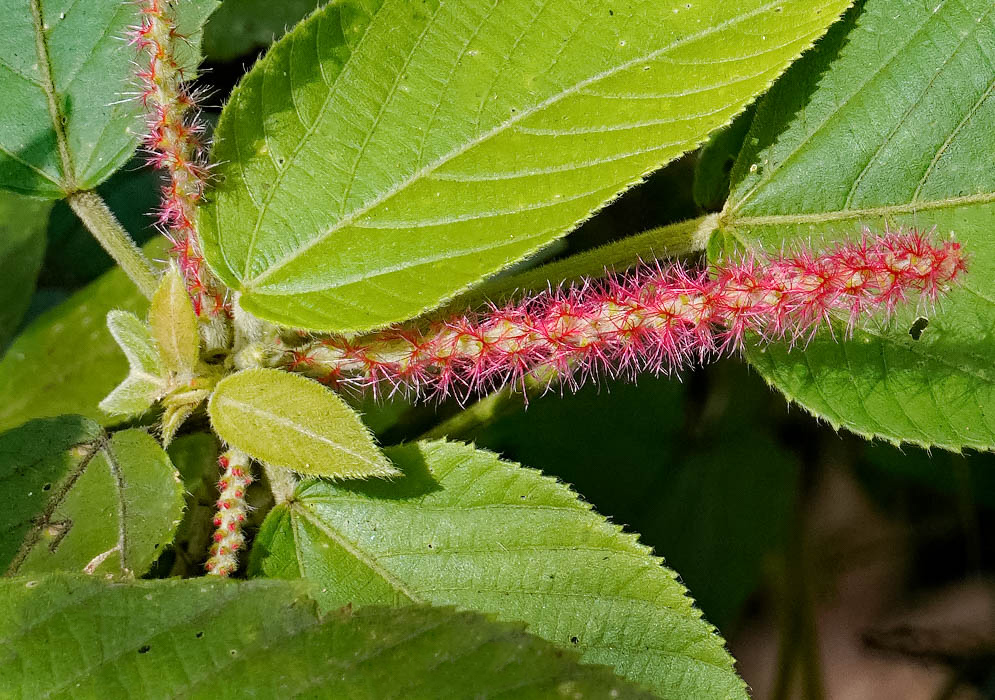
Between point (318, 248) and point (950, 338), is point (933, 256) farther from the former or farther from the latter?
point (318, 248)

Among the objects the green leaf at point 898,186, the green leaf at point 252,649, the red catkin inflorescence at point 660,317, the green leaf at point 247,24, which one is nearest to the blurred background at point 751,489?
the green leaf at point 247,24

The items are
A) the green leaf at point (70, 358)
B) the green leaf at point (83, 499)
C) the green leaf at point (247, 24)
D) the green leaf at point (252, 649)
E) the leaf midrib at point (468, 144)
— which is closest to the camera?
the green leaf at point (252, 649)

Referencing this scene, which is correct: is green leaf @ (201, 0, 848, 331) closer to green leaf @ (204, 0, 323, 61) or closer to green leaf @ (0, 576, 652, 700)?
green leaf @ (0, 576, 652, 700)

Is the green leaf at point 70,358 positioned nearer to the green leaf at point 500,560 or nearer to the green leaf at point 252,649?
the green leaf at point 500,560

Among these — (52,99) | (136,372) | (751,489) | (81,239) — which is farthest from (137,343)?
(751,489)

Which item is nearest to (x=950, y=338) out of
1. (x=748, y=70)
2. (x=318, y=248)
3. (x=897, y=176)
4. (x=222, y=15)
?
(x=897, y=176)

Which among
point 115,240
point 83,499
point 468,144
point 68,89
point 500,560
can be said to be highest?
point 68,89

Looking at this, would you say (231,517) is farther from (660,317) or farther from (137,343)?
(660,317)
